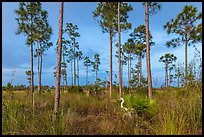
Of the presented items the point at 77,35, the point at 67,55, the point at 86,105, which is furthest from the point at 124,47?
the point at 86,105

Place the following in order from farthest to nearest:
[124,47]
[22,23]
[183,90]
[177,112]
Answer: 1. [124,47]
2. [22,23]
3. [183,90]
4. [177,112]

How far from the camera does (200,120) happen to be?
311 cm

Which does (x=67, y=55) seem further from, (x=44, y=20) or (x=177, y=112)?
(x=177, y=112)

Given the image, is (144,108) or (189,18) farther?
(189,18)

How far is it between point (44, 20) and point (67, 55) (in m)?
12.3

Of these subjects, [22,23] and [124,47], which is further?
[124,47]

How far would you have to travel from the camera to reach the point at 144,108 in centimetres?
557

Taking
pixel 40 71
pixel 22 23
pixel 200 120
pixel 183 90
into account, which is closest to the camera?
pixel 200 120

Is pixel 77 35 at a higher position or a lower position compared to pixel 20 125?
higher

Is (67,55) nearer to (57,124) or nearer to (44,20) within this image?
(44,20)

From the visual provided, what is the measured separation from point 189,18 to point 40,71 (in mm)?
13799

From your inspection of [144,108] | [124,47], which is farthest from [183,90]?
[124,47]

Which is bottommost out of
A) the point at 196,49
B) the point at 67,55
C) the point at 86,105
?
the point at 86,105

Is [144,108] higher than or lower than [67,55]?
lower
